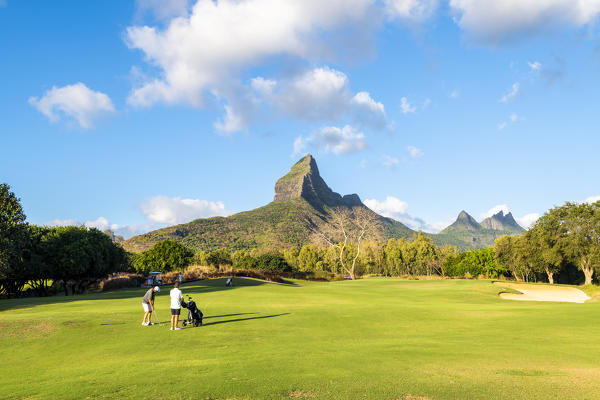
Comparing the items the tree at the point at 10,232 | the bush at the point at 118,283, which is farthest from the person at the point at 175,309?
the bush at the point at 118,283

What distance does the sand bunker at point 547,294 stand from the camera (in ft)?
122

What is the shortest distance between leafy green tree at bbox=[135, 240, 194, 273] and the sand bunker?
146ft

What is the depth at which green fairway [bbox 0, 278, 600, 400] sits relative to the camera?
775 centimetres

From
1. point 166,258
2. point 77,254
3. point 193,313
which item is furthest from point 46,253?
point 193,313

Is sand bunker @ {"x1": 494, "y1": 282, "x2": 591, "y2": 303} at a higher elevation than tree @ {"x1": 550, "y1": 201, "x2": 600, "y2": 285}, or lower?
lower

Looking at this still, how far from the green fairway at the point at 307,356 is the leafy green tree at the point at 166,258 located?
41860 mm

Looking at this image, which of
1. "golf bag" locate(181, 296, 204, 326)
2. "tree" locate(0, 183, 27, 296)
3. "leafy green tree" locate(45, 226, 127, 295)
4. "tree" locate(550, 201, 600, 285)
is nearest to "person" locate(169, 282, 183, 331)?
"golf bag" locate(181, 296, 204, 326)

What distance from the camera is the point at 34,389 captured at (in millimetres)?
8070

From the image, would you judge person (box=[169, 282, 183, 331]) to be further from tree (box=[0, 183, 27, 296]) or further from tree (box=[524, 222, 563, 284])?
tree (box=[524, 222, 563, 284])

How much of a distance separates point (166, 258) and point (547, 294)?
166 ft

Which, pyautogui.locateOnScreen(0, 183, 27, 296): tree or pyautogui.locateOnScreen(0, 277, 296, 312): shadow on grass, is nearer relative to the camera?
pyautogui.locateOnScreen(0, 277, 296, 312): shadow on grass

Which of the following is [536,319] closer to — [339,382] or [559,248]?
[339,382]

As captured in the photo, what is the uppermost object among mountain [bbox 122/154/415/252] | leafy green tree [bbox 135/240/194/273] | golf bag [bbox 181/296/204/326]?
mountain [bbox 122/154/415/252]

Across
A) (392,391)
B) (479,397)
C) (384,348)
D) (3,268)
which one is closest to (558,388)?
(479,397)
